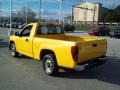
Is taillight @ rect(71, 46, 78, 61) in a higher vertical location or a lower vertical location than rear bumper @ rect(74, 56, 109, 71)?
higher

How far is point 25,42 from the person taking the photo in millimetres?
11039

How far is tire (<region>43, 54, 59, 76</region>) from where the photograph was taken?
9078 millimetres

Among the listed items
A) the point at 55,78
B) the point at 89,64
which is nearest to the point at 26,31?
Answer: the point at 55,78

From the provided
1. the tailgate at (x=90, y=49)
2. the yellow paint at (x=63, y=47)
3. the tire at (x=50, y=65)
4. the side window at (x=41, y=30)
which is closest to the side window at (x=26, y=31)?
the yellow paint at (x=63, y=47)

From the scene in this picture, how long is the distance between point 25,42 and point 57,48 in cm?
260

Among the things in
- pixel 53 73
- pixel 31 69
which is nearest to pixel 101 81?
pixel 53 73

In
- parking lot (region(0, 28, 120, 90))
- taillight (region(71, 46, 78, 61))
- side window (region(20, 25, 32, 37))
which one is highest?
side window (region(20, 25, 32, 37))

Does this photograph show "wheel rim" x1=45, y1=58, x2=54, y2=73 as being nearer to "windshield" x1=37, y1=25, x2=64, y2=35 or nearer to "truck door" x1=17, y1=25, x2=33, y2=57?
"truck door" x1=17, y1=25, x2=33, y2=57

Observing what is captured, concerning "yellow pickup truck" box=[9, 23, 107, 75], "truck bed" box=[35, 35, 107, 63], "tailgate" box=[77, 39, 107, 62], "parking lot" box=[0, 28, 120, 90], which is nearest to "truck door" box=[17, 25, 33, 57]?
"yellow pickup truck" box=[9, 23, 107, 75]

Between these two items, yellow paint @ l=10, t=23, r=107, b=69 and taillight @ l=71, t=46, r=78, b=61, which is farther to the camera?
yellow paint @ l=10, t=23, r=107, b=69

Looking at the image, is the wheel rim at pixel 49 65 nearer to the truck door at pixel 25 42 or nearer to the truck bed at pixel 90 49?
the truck bed at pixel 90 49

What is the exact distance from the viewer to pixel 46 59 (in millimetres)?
9484

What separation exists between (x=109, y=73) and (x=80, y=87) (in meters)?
2.23

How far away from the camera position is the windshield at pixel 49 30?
35.5ft
